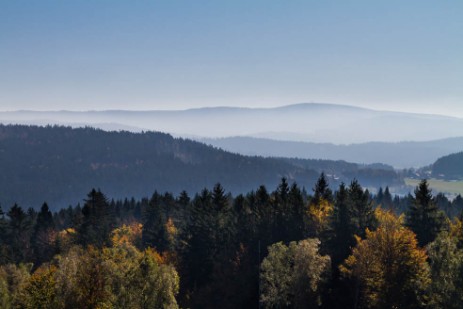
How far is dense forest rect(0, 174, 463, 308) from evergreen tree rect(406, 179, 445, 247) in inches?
5.4

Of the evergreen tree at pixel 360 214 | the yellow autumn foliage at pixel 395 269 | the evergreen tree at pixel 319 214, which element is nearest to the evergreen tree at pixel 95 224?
the evergreen tree at pixel 319 214

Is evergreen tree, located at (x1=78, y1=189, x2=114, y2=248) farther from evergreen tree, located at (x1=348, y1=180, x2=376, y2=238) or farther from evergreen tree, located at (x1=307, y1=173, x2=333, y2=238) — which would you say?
evergreen tree, located at (x1=348, y1=180, x2=376, y2=238)

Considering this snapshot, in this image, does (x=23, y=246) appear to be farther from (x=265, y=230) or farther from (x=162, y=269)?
(x=162, y=269)

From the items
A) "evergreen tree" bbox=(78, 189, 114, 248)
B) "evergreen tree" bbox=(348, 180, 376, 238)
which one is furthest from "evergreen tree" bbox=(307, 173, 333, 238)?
"evergreen tree" bbox=(78, 189, 114, 248)

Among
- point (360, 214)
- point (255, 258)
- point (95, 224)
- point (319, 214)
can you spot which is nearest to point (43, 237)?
point (95, 224)

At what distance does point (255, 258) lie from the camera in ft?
242

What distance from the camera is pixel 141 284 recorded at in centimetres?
3731

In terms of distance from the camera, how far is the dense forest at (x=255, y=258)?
37531mm

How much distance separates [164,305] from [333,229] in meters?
37.5

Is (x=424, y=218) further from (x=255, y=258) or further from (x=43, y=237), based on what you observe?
(x=43, y=237)

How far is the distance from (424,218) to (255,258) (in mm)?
26069

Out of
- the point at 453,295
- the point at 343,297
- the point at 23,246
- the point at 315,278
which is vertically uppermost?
the point at 453,295

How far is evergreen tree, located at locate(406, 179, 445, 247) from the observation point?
63378 millimetres

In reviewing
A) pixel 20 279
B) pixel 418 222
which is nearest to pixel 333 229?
pixel 418 222
